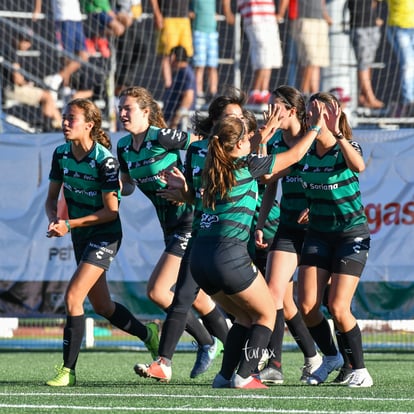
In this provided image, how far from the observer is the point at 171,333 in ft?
27.0

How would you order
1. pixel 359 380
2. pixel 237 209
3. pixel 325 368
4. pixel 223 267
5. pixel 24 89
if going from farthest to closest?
1. pixel 24 89
2. pixel 325 368
3. pixel 359 380
4. pixel 237 209
5. pixel 223 267

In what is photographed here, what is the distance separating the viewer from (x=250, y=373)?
7.39 m

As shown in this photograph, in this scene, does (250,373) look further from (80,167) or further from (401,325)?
(401,325)

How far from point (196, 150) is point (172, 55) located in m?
6.92

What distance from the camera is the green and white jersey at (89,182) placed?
27.5ft

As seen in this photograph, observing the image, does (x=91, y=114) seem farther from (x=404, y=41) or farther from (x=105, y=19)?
(x=404, y=41)

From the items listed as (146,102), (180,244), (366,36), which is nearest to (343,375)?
(180,244)

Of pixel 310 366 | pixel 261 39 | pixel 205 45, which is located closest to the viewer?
pixel 310 366

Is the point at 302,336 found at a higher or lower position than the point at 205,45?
lower

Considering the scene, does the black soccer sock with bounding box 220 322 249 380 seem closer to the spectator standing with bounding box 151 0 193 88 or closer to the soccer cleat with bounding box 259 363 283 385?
the soccer cleat with bounding box 259 363 283 385

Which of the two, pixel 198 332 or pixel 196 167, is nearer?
pixel 196 167

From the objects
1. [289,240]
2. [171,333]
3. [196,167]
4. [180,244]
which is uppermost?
[196,167]

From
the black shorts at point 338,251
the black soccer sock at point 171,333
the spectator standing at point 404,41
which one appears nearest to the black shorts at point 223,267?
the black shorts at point 338,251

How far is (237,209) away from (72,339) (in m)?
1.79
